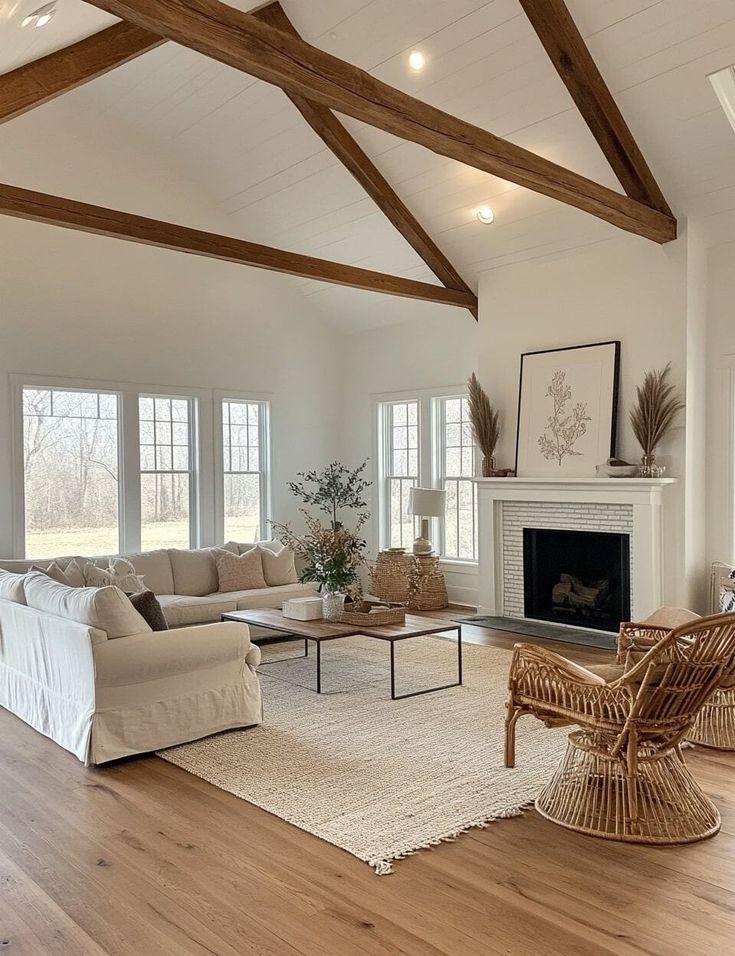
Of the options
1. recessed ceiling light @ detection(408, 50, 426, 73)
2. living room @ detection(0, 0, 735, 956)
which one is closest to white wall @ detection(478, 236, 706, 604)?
living room @ detection(0, 0, 735, 956)

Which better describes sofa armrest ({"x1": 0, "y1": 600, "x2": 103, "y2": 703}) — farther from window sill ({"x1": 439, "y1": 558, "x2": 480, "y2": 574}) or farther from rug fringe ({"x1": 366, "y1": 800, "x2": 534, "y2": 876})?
window sill ({"x1": 439, "y1": 558, "x2": 480, "y2": 574})

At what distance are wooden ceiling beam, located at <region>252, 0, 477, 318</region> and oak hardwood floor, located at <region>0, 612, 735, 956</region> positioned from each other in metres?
5.43

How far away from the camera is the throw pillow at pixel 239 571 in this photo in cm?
751

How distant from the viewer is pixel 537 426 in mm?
7562

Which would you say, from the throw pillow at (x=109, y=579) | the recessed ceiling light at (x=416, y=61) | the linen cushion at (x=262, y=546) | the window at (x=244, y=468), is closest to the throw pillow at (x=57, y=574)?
the throw pillow at (x=109, y=579)

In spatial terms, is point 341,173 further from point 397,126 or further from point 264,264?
point 397,126

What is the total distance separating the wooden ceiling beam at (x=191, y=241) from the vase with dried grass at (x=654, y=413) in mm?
2175

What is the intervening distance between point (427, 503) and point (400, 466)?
1.37 m

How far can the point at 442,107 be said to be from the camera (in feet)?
21.5

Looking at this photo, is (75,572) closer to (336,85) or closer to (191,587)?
(191,587)

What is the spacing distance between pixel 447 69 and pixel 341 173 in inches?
63.1

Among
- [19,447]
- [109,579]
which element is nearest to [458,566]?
[109,579]

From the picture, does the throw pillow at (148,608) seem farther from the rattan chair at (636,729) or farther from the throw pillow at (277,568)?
the throw pillow at (277,568)

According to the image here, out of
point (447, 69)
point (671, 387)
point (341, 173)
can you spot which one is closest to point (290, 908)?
point (671, 387)
